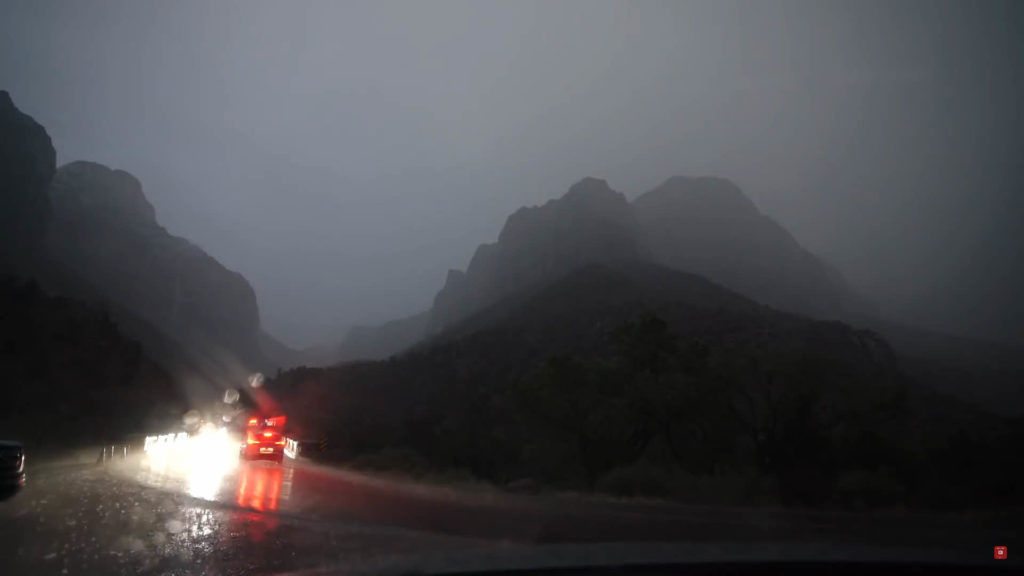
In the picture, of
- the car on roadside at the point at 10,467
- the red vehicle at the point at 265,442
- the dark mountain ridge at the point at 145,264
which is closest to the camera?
the car on roadside at the point at 10,467

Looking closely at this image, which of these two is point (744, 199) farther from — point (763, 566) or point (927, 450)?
point (763, 566)

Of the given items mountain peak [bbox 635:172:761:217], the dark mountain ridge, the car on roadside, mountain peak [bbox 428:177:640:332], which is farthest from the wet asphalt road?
mountain peak [bbox 635:172:761:217]

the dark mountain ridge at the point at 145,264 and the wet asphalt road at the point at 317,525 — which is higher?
the dark mountain ridge at the point at 145,264

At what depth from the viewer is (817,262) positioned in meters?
125

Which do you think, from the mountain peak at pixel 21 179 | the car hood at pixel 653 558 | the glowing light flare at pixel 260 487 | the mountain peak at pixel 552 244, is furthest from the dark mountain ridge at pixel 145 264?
the car hood at pixel 653 558

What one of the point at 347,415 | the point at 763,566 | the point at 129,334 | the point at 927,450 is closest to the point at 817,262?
the point at 347,415

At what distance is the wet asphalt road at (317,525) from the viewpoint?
976 centimetres

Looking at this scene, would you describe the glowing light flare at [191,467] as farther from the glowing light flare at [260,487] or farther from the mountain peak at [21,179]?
the mountain peak at [21,179]

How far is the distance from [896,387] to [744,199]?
123279 millimetres

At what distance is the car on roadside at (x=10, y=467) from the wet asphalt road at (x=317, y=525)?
1.24 ft

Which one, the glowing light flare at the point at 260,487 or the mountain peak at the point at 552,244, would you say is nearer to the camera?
the glowing light flare at the point at 260,487

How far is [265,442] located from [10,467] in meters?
17.1

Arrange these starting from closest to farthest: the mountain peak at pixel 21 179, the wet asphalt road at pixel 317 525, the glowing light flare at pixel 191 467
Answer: the wet asphalt road at pixel 317 525 < the glowing light flare at pixel 191 467 < the mountain peak at pixel 21 179

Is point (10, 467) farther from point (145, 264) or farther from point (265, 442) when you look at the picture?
point (145, 264)
